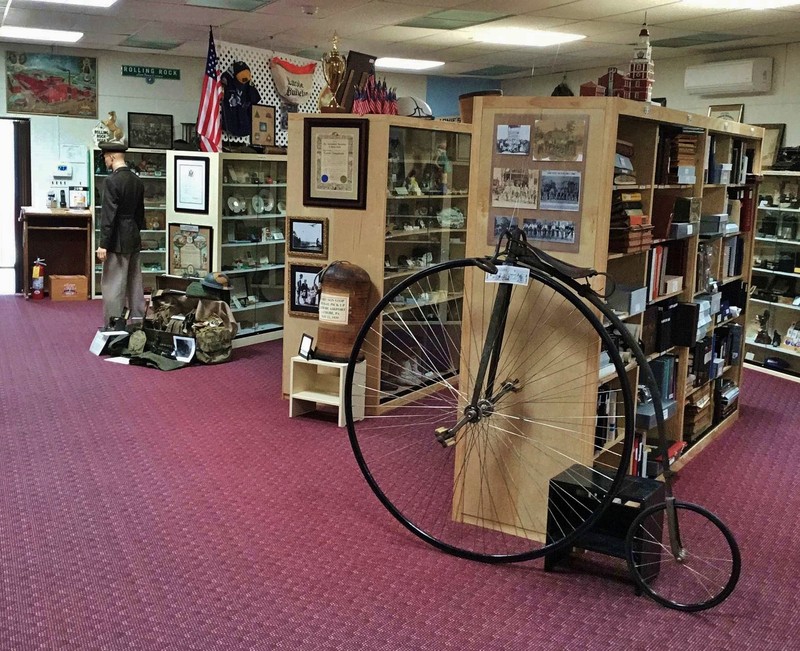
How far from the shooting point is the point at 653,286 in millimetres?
4652

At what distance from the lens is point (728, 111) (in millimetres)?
9242

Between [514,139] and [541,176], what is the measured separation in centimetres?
20

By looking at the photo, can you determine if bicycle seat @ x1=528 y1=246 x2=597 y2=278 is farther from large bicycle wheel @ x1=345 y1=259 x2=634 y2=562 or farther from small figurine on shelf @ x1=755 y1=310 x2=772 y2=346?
small figurine on shelf @ x1=755 y1=310 x2=772 y2=346

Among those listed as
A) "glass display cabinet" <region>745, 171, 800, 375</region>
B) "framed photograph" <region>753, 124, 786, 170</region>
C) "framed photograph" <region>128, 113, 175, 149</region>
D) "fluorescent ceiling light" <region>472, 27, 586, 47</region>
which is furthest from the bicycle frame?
"framed photograph" <region>128, 113, 175, 149</region>

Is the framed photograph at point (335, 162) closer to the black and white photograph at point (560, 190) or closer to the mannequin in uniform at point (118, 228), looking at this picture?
the black and white photograph at point (560, 190)

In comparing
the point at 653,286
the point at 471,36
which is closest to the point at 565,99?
the point at 653,286

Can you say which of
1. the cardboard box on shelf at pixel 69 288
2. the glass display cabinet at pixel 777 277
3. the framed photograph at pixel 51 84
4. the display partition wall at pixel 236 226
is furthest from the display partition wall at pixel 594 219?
the framed photograph at pixel 51 84

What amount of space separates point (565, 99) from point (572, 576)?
2003 millimetres

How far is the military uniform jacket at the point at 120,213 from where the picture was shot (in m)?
7.84

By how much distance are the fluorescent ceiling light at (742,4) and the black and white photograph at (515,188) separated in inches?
153

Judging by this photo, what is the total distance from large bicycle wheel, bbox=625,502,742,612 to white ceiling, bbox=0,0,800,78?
184 inches

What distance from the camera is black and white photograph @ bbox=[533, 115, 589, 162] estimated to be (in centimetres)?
372

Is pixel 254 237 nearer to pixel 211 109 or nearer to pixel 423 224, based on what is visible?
pixel 211 109

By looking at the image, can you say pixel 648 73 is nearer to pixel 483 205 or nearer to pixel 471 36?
pixel 483 205
